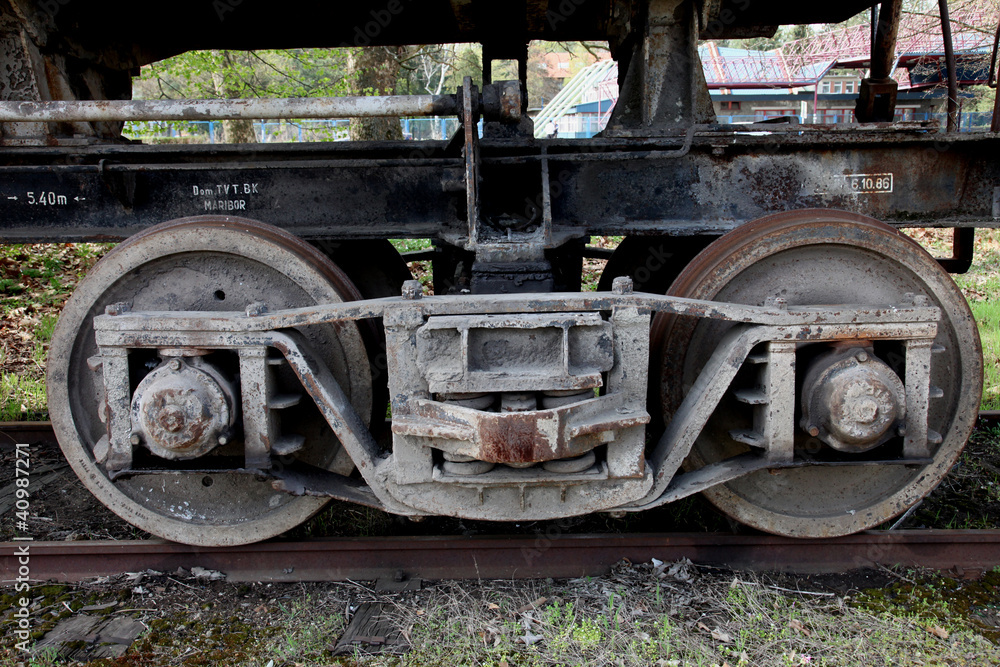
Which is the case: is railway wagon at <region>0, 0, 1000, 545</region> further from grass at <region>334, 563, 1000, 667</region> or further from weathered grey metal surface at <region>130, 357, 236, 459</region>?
grass at <region>334, 563, 1000, 667</region>

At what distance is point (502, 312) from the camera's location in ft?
7.72

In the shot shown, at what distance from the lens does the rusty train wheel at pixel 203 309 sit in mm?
2709

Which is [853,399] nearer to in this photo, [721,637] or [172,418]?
[721,637]

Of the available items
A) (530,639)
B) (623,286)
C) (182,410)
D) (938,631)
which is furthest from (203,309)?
(938,631)

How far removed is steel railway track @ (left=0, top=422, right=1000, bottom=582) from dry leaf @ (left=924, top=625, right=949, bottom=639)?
1.41ft

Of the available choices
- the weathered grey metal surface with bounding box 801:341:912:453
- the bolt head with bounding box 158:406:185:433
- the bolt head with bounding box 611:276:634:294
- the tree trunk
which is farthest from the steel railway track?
the tree trunk

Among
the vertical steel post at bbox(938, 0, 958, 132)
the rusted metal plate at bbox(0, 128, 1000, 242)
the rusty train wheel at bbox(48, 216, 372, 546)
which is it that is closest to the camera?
the rusty train wheel at bbox(48, 216, 372, 546)

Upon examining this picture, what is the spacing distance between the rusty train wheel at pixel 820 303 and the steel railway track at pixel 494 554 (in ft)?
0.51

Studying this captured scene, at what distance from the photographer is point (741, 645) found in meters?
2.38

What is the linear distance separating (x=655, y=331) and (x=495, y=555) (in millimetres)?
1202

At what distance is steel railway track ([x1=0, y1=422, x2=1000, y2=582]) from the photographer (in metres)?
2.88

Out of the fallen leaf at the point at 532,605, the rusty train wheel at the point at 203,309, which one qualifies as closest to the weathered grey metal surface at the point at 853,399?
the fallen leaf at the point at 532,605

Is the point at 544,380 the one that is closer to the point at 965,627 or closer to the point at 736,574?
the point at 736,574

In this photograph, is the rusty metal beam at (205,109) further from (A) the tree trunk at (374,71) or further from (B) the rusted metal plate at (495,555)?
(A) the tree trunk at (374,71)
